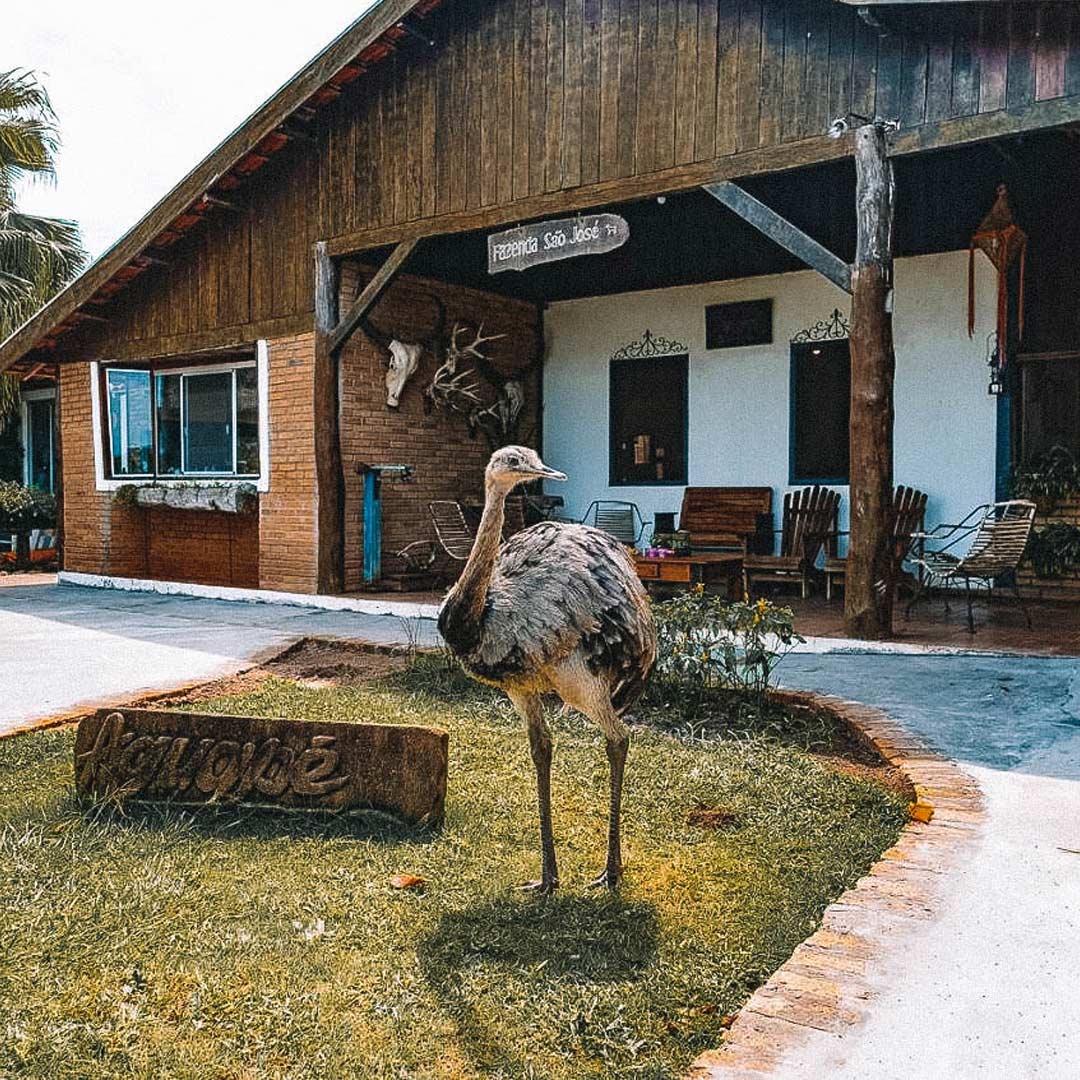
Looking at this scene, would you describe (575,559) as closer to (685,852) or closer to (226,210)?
(685,852)

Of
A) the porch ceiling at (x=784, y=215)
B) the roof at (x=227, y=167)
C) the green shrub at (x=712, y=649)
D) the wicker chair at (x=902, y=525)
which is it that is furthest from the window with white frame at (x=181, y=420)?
the green shrub at (x=712, y=649)

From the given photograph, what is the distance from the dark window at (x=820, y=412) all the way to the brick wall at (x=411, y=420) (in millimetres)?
3294

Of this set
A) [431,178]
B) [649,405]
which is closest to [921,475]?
[649,405]

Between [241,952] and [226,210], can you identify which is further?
[226,210]

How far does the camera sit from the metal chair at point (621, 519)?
11.6m

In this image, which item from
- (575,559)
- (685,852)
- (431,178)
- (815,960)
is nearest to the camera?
(815,960)

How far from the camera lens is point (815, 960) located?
2459 millimetres

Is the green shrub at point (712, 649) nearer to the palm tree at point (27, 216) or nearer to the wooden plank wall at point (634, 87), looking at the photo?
the wooden plank wall at point (634, 87)

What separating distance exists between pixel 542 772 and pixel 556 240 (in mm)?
5966

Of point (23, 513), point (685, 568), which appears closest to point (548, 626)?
point (685, 568)

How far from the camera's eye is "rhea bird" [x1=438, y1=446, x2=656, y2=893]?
2.88 metres

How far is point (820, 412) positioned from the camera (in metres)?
10.4

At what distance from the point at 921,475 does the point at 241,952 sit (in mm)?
8515

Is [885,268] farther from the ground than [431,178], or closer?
closer
